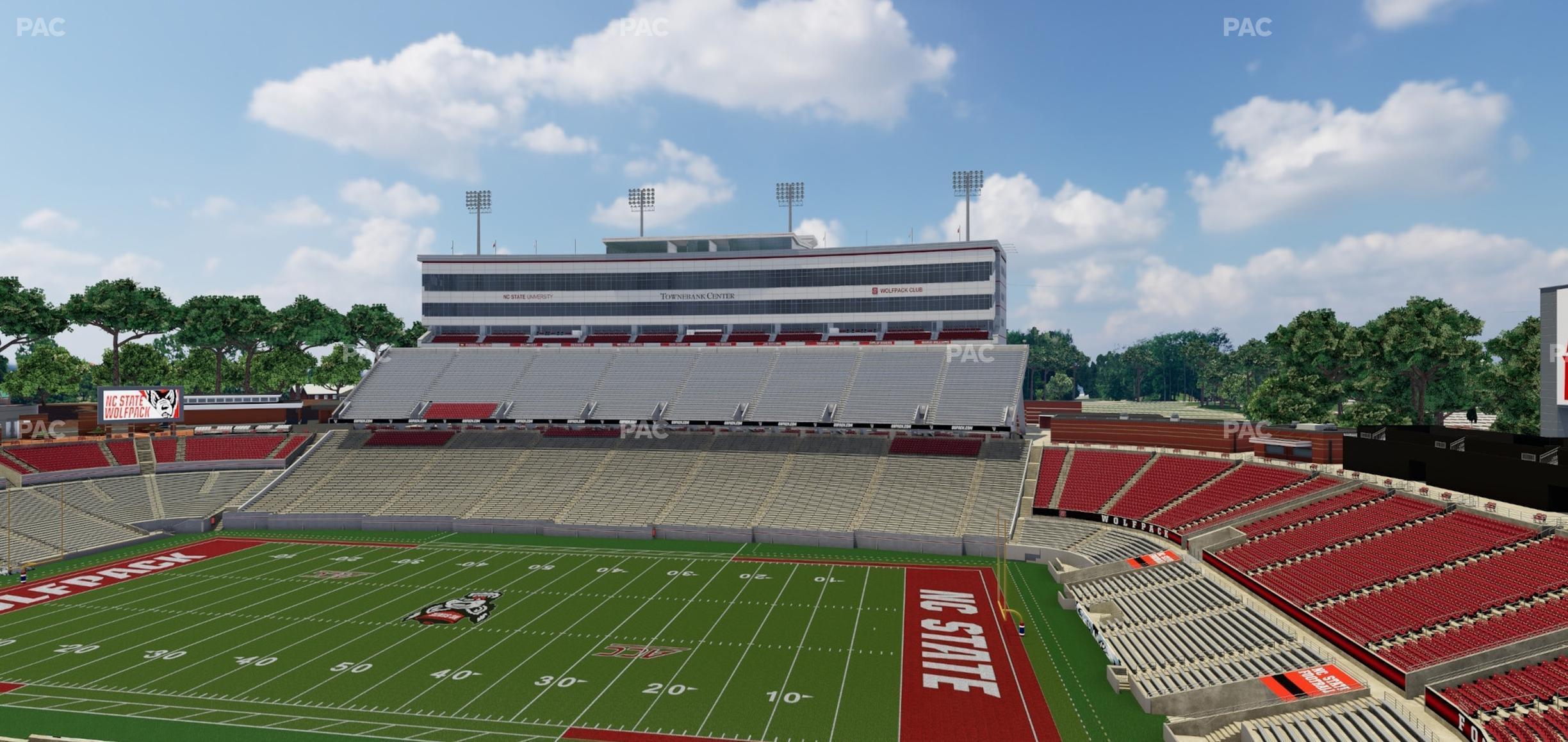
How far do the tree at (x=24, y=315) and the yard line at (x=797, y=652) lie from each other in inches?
2982

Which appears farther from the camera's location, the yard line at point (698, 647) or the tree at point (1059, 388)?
the tree at point (1059, 388)

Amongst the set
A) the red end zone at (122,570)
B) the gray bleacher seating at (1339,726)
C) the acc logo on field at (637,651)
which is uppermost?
the gray bleacher seating at (1339,726)

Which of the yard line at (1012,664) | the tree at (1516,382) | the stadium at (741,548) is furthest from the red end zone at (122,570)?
the tree at (1516,382)

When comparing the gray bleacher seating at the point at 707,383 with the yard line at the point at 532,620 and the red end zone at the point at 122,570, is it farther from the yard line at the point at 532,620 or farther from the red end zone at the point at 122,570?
the yard line at the point at 532,620

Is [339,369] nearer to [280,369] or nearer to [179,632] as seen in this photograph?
[280,369]

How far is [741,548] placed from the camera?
48625 mm

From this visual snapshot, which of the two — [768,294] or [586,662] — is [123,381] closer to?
[768,294]

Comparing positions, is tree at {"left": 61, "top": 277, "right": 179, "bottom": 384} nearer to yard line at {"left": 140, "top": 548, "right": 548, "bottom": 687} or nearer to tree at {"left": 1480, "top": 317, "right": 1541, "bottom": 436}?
yard line at {"left": 140, "top": 548, "right": 548, "bottom": 687}

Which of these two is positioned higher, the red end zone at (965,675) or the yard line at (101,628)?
the red end zone at (965,675)

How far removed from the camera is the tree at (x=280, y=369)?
307 feet

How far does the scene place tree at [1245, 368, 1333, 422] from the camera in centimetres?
6122

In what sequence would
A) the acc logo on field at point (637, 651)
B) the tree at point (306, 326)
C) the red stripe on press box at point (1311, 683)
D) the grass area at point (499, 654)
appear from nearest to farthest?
the red stripe on press box at point (1311, 683), the grass area at point (499, 654), the acc logo on field at point (637, 651), the tree at point (306, 326)

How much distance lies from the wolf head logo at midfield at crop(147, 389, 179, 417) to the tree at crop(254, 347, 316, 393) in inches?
1274

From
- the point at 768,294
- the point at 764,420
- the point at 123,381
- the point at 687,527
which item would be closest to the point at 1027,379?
the point at 768,294
